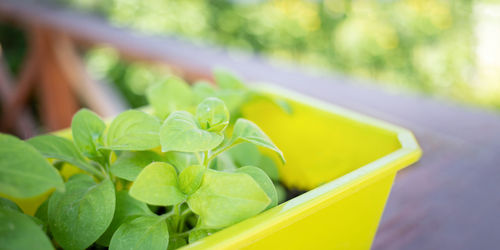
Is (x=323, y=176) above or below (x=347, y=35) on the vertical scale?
above

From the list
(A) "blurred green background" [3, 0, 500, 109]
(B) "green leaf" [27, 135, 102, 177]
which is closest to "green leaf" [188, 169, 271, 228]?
(B) "green leaf" [27, 135, 102, 177]

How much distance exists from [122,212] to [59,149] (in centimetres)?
7

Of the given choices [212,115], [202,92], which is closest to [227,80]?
[202,92]

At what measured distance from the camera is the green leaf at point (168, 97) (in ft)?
1.25

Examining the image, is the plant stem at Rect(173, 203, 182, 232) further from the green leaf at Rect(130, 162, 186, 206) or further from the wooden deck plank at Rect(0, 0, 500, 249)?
the wooden deck plank at Rect(0, 0, 500, 249)

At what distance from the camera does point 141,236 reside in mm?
261

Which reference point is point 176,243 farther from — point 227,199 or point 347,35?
point 347,35

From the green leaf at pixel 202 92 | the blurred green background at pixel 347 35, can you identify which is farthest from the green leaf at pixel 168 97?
the blurred green background at pixel 347 35

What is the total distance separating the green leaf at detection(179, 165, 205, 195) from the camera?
0.89ft

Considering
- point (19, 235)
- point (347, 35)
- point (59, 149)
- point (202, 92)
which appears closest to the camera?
point (19, 235)

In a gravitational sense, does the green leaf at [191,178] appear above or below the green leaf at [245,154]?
above

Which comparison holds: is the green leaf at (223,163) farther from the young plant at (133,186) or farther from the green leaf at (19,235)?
the green leaf at (19,235)

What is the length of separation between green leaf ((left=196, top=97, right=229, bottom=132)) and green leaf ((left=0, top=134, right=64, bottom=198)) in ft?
0.35

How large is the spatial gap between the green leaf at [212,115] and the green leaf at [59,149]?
0.10 meters
